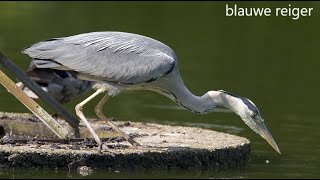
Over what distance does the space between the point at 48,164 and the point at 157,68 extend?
1.94 meters

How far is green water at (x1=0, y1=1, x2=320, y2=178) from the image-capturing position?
15.4 meters

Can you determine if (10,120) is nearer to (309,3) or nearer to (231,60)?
(231,60)

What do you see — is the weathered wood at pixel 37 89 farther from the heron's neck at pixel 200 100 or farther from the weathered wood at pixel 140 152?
the heron's neck at pixel 200 100

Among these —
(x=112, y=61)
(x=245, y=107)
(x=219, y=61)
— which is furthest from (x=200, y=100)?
(x=219, y=61)

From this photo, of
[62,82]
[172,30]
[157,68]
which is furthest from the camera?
[172,30]

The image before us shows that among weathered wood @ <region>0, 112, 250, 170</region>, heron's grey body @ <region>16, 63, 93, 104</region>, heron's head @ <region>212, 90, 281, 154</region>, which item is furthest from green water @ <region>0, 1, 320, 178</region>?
heron's grey body @ <region>16, 63, 93, 104</region>

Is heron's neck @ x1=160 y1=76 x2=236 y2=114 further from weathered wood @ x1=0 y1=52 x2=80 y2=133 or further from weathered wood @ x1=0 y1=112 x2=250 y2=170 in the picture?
weathered wood @ x1=0 y1=52 x2=80 y2=133

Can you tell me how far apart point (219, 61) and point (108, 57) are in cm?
1203

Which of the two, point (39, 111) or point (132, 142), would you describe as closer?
point (132, 142)

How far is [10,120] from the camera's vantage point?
1622cm

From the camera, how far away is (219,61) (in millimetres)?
25891

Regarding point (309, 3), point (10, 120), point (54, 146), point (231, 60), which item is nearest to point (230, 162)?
point (54, 146)

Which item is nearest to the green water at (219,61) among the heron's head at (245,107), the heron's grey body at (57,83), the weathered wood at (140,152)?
the weathered wood at (140,152)

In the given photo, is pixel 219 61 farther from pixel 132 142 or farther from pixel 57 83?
pixel 132 142
